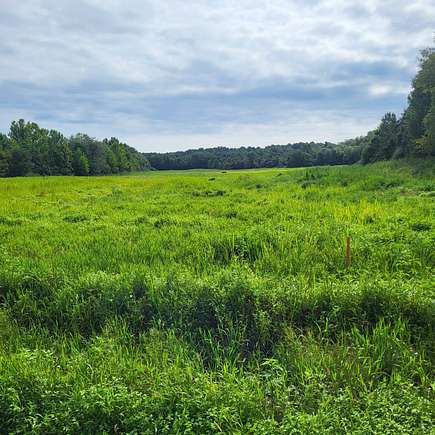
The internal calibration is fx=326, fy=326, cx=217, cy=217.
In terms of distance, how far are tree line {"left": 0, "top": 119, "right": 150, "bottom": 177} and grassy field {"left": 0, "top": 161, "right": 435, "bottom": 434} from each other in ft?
238

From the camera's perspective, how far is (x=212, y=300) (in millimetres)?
5000

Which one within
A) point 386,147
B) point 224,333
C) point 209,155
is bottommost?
point 224,333

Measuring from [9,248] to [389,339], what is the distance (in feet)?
29.7

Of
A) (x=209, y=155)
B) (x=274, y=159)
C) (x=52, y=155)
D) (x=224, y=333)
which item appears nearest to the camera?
(x=224, y=333)

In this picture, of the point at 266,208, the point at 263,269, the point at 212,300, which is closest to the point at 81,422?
the point at 212,300

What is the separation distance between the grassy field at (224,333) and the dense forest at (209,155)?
1265 inches

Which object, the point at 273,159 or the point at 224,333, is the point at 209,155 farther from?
the point at 224,333

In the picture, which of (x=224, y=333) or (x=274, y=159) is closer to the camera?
(x=224, y=333)

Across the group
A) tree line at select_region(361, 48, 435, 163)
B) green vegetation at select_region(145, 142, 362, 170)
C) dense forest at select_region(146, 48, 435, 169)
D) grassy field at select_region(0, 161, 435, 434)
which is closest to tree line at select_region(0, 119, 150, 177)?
green vegetation at select_region(145, 142, 362, 170)

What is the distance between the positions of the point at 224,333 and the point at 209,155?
4611 inches

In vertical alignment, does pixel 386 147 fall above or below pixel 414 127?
below

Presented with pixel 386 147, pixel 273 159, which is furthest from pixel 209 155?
pixel 386 147

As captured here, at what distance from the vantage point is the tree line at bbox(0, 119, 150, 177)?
2756 inches

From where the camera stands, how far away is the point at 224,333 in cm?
446
